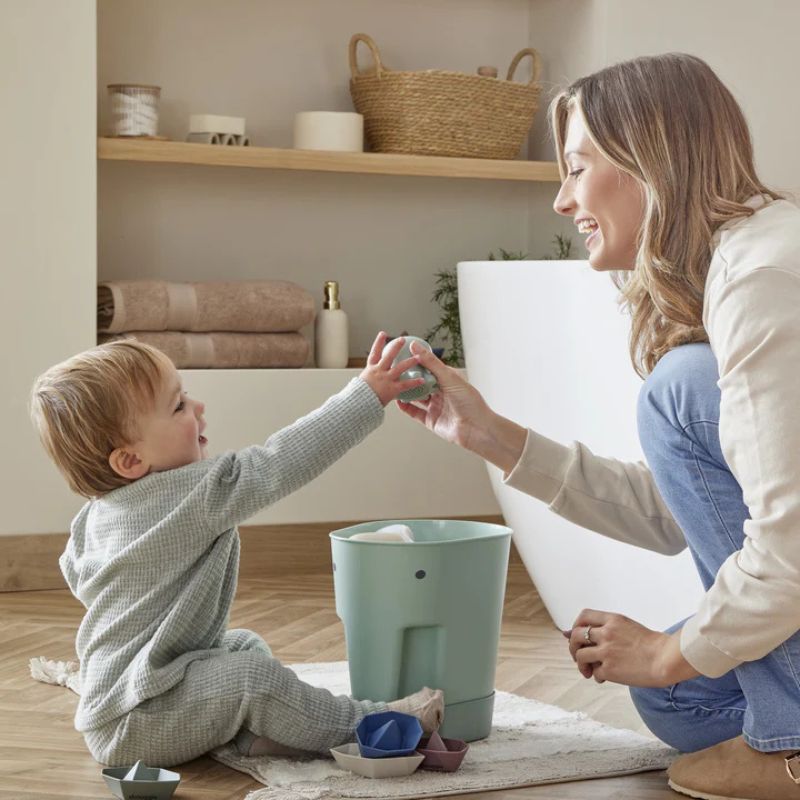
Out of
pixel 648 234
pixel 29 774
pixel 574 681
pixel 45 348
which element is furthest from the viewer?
pixel 45 348

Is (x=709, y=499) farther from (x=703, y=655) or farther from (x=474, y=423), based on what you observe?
(x=474, y=423)

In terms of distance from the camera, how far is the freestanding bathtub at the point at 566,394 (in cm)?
202

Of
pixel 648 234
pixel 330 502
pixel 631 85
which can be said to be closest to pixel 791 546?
pixel 648 234

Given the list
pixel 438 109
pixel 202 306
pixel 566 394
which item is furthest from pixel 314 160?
pixel 566 394

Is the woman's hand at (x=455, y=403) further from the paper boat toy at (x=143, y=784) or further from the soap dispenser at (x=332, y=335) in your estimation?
the soap dispenser at (x=332, y=335)

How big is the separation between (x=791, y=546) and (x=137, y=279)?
7.32 ft

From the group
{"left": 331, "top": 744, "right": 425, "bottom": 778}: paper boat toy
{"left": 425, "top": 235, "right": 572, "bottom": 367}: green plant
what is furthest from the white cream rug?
{"left": 425, "top": 235, "right": 572, "bottom": 367}: green plant

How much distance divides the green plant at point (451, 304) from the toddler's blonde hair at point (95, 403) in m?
1.70

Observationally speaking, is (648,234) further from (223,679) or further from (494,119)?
(494,119)

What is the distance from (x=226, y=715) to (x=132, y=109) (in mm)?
1805

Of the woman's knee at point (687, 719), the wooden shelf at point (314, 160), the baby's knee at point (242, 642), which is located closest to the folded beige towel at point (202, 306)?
the wooden shelf at point (314, 160)

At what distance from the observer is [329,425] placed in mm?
1579

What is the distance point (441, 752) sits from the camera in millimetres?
1513

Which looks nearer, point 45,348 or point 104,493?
point 104,493
